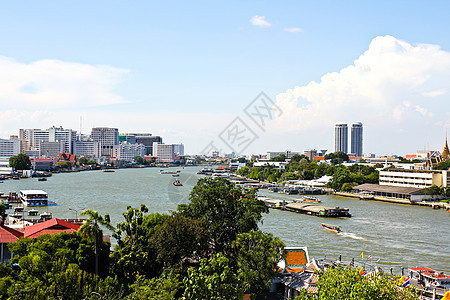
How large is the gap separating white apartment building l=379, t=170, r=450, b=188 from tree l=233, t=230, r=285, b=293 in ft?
90.3

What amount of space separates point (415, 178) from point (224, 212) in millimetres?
27135

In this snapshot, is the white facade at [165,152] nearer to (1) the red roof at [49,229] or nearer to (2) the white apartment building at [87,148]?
(2) the white apartment building at [87,148]

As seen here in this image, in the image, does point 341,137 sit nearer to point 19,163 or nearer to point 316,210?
point 19,163

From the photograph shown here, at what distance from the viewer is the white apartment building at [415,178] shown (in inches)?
1275

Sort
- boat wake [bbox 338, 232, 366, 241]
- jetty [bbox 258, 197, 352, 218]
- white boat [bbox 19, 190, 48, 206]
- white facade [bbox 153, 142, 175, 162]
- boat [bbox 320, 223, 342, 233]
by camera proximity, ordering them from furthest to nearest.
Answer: white facade [bbox 153, 142, 175, 162] → white boat [bbox 19, 190, 48, 206] → jetty [bbox 258, 197, 352, 218] → boat [bbox 320, 223, 342, 233] → boat wake [bbox 338, 232, 366, 241]

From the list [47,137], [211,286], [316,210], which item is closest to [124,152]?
[47,137]

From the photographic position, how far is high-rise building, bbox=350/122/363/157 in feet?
405

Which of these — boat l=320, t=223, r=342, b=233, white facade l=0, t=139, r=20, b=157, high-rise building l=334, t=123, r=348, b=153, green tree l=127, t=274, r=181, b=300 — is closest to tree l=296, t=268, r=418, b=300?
green tree l=127, t=274, r=181, b=300

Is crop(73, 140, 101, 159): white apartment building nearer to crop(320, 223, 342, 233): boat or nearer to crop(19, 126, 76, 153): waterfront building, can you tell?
crop(19, 126, 76, 153): waterfront building

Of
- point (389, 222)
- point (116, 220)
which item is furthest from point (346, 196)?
point (116, 220)

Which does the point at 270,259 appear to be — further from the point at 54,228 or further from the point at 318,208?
the point at 318,208

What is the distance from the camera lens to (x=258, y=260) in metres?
8.69

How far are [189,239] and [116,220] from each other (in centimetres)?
1044

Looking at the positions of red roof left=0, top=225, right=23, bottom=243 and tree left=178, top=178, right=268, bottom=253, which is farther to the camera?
tree left=178, top=178, right=268, bottom=253
